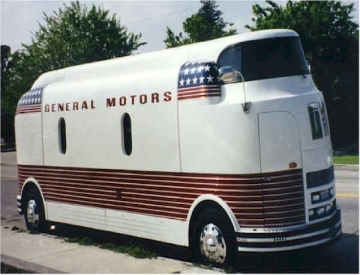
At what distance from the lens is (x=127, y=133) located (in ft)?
29.3

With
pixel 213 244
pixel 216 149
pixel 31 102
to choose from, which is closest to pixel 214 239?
pixel 213 244

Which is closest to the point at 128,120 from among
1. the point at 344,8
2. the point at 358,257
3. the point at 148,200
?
the point at 148,200

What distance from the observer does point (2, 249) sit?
9.86 metres

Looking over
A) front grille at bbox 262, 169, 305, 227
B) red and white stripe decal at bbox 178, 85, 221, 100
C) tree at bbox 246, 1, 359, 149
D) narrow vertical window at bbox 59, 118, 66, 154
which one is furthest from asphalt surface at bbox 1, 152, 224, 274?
Result: tree at bbox 246, 1, 359, 149

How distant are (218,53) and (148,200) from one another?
2612 mm

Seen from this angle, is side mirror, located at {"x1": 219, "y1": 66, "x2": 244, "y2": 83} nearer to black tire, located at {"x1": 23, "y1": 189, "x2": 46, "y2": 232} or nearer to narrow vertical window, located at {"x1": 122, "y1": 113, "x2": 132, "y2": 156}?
narrow vertical window, located at {"x1": 122, "y1": 113, "x2": 132, "y2": 156}

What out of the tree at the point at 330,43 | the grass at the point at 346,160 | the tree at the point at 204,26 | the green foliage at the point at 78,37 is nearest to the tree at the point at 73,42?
the green foliage at the point at 78,37

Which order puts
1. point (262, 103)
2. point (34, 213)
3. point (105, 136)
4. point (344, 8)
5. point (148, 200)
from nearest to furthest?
point (262, 103) < point (148, 200) < point (105, 136) < point (34, 213) < point (344, 8)

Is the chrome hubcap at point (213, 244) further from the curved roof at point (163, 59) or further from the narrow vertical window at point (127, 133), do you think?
the curved roof at point (163, 59)

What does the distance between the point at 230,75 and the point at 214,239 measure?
7.66 ft

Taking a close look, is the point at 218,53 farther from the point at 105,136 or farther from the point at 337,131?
the point at 337,131

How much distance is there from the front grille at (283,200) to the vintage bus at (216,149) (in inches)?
0.5

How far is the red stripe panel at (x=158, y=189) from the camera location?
7.19 meters

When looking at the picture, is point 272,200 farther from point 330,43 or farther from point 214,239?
point 330,43
